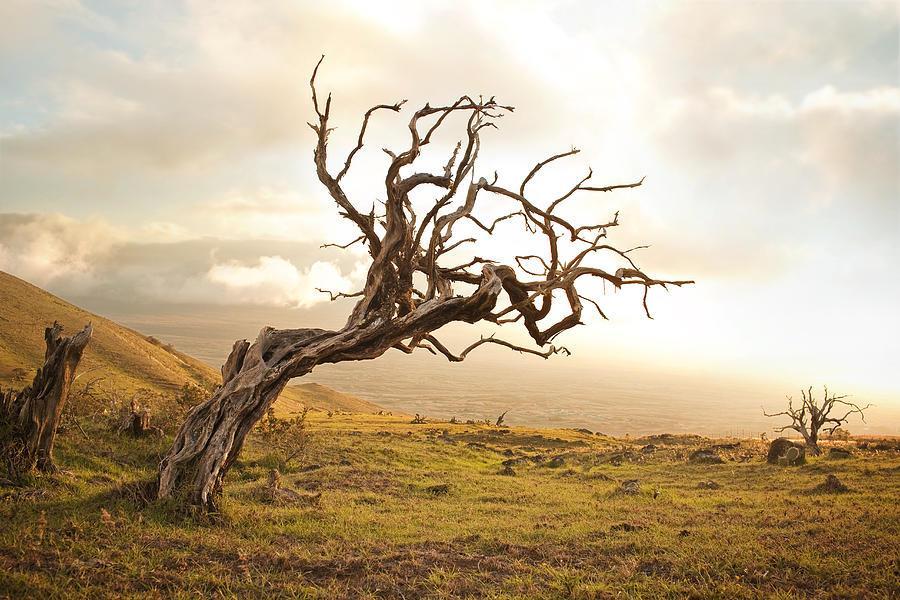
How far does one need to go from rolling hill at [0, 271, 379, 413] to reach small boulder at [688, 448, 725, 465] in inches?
1707

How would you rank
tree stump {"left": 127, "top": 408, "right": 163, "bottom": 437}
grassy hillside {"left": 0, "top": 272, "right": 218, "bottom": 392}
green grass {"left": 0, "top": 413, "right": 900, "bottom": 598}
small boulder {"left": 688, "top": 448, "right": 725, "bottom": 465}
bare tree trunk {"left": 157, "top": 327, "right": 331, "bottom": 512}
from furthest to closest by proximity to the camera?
grassy hillside {"left": 0, "top": 272, "right": 218, "bottom": 392} → small boulder {"left": 688, "top": 448, "right": 725, "bottom": 465} → tree stump {"left": 127, "top": 408, "right": 163, "bottom": 437} → bare tree trunk {"left": 157, "top": 327, "right": 331, "bottom": 512} → green grass {"left": 0, "top": 413, "right": 900, "bottom": 598}

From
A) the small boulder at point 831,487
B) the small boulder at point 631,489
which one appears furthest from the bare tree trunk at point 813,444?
the small boulder at point 631,489

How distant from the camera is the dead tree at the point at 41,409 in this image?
37.3 ft

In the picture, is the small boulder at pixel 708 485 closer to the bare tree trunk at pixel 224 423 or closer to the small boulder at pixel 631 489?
the small boulder at pixel 631 489

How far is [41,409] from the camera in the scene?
38.3 feet

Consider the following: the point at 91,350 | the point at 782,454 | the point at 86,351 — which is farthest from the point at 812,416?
the point at 91,350

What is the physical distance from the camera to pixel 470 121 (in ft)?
41.8

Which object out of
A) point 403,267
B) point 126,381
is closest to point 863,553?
point 403,267

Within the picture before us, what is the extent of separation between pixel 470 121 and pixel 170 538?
1041 centimetres

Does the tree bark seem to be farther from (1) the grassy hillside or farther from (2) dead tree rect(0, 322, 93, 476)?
(1) the grassy hillside

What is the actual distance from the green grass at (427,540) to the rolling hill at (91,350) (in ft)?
122

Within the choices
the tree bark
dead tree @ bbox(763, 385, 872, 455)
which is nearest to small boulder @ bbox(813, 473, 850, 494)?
the tree bark

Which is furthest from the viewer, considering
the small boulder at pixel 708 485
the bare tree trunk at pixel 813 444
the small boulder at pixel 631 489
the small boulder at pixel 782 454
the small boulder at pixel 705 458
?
the bare tree trunk at pixel 813 444

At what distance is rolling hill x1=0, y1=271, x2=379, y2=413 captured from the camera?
5109 centimetres
